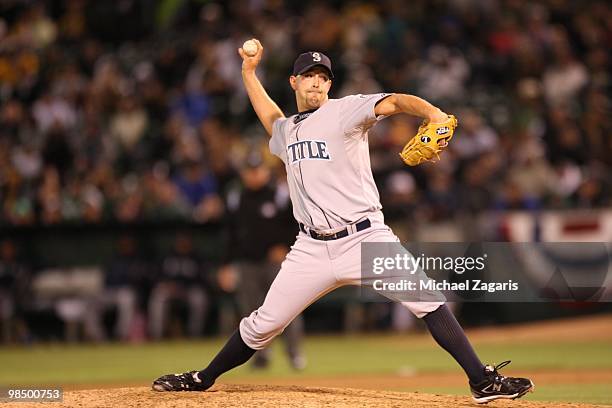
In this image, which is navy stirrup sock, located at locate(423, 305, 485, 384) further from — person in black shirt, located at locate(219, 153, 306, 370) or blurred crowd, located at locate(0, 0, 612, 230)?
blurred crowd, located at locate(0, 0, 612, 230)

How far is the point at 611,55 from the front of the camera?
1695 centimetres

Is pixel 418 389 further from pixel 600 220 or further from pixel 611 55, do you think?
pixel 611 55

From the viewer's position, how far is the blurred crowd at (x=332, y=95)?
15.2 m

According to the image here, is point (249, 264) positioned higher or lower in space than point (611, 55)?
lower

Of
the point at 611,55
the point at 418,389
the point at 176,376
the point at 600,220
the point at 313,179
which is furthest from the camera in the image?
the point at 611,55

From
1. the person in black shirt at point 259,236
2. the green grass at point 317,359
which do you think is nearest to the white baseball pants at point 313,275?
the green grass at point 317,359

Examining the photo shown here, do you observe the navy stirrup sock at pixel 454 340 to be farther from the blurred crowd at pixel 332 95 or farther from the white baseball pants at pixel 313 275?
the blurred crowd at pixel 332 95

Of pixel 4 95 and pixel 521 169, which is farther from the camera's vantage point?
pixel 4 95

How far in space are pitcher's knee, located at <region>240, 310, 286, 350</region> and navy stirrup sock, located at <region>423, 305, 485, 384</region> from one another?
35.6 inches

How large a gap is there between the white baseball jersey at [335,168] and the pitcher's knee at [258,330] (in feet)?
2.08

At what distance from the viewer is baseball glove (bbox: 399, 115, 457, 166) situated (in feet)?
19.0

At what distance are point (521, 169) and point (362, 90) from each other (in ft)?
8.23

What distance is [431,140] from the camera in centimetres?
581

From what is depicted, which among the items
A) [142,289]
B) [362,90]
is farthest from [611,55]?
[142,289]
